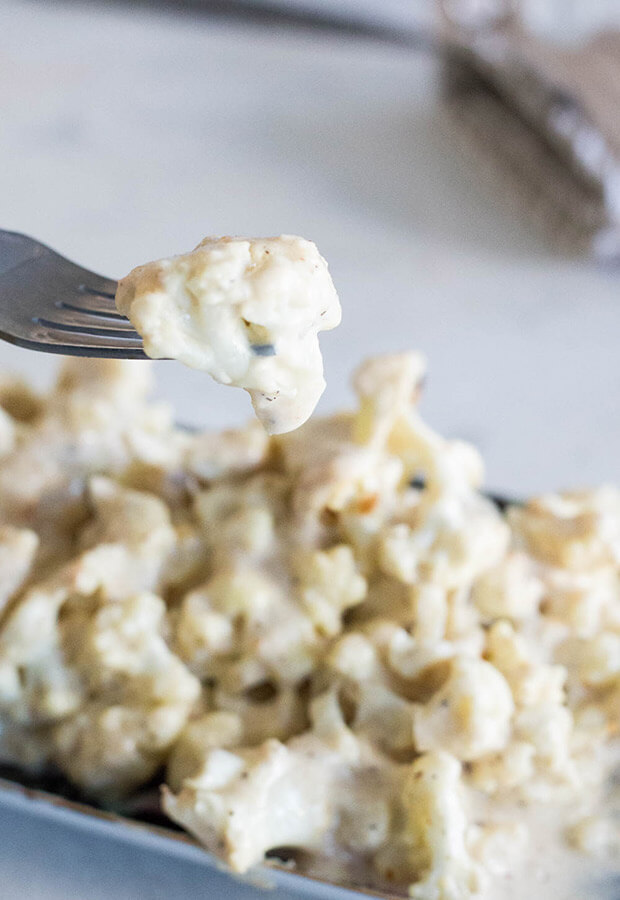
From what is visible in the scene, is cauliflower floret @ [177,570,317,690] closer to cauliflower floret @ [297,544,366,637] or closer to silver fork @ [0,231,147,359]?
cauliflower floret @ [297,544,366,637]

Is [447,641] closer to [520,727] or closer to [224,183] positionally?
[520,727]

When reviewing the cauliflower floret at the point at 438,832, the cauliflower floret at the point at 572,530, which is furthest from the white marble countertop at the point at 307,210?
the cauliflower floret at the point at 572,530

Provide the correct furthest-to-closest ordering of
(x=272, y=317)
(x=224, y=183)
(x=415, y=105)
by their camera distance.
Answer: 1. (x=415, y=105)
2. (x=224, y=183)
3. (x=272, y=317)

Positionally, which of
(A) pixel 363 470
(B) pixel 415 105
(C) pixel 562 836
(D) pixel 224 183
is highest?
(B) pixel 415 105

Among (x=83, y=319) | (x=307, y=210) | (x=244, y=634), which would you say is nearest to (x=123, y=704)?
(x=244, y=634)

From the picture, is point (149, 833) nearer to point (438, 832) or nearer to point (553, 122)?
point (438, 832)

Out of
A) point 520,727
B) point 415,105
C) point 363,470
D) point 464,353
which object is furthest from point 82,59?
point 520,727

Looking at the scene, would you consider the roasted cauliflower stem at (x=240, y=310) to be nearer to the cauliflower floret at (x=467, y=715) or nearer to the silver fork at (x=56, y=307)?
the silver fork at (x=56, y=307)
